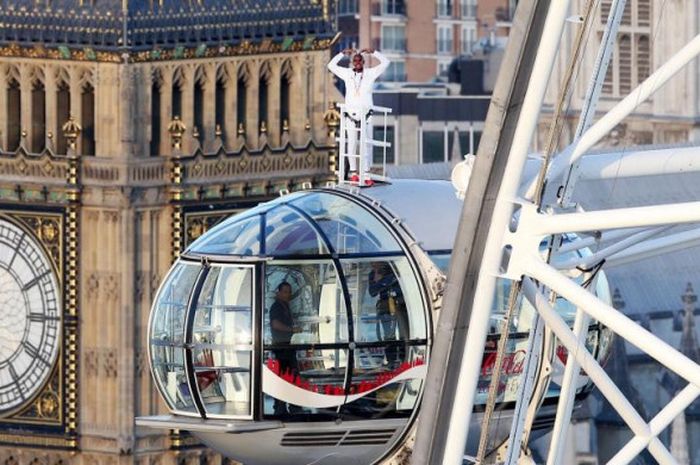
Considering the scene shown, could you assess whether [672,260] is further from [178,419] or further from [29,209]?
[178,419]

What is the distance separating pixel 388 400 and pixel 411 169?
140 feet

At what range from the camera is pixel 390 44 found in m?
190

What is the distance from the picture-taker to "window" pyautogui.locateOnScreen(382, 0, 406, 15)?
191375 millimetres

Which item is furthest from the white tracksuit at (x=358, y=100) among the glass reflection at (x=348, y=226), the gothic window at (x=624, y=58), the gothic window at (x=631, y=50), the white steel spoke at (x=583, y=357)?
the gothic window at (x=624, y=58)

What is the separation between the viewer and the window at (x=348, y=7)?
611ft

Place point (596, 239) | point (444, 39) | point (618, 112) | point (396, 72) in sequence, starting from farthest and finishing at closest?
point (444, 39) < point (396, 72) < point (596, 239) < point (618, 112)

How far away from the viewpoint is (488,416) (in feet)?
174

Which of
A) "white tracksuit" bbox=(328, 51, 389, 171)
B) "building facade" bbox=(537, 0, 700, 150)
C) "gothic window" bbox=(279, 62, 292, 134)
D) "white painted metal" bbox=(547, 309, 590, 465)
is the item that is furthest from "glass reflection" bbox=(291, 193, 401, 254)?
"building facade" bbox=(537, 0, 700, 150)

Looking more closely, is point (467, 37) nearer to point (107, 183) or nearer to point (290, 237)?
point (107, 183)

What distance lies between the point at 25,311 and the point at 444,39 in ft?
347

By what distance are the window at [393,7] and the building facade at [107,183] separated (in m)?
103

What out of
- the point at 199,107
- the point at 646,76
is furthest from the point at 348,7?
the point at 199,107

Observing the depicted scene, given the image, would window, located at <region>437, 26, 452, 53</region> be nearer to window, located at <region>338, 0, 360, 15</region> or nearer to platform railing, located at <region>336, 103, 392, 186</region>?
window, located at <region>338, 0, 360, 15</region>

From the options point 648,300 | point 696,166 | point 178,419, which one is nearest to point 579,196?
point 648,300
